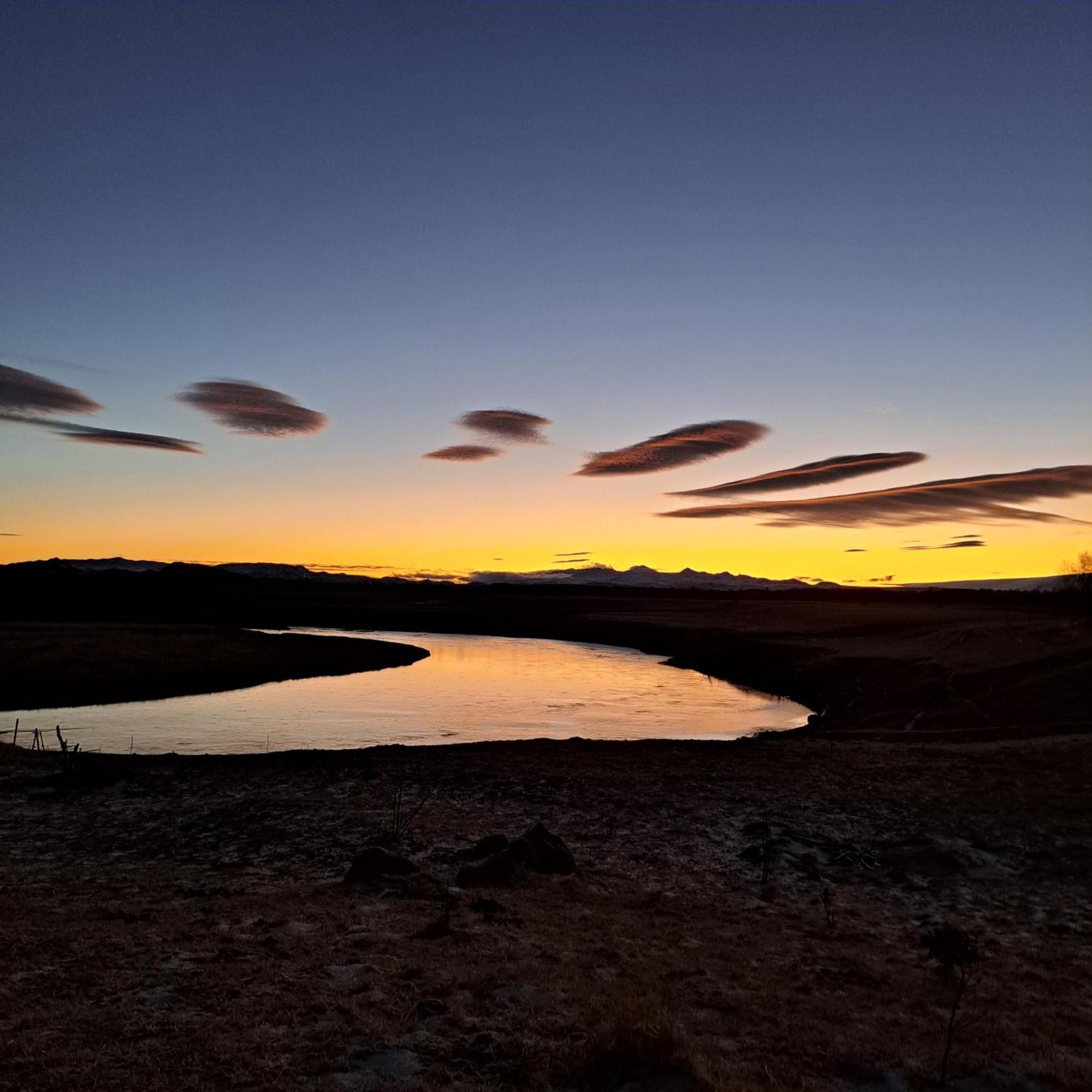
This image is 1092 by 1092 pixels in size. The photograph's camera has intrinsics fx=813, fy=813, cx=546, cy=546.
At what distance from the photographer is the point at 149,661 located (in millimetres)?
57188

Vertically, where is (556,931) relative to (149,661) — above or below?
below

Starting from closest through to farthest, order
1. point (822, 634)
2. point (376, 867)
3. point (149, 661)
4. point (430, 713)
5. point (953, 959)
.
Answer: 1. point (953, 959)
2. point (376, 867)
3. point (430, 713)
4. point (149, 661)
5. point (822, 634)

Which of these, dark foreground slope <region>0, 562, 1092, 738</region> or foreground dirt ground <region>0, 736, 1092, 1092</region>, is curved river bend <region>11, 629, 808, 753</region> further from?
foreground dirt ground <region>0, 736, 1092, 1092</region>

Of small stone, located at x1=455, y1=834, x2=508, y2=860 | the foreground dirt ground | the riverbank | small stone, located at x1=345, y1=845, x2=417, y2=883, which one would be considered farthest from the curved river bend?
small stone, located at x1=345, y1=845, x2=417, y2=883

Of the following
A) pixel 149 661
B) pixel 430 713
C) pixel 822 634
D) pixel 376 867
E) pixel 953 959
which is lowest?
pixel 430 713

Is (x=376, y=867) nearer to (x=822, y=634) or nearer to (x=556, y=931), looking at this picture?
(x=556, y=931)

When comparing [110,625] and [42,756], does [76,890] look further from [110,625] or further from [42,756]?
[110,625]

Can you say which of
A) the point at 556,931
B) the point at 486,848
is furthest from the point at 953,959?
the point at 486,848

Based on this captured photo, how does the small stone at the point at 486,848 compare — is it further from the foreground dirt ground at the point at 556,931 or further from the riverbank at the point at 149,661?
the riverbank at the point at 149,661

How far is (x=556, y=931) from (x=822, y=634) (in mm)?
78234

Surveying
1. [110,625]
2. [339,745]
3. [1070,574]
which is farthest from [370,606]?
[339,745]

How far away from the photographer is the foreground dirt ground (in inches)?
350

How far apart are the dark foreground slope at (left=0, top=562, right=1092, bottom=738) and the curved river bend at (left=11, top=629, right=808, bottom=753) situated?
5713 millimetres

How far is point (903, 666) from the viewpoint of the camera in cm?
5412
